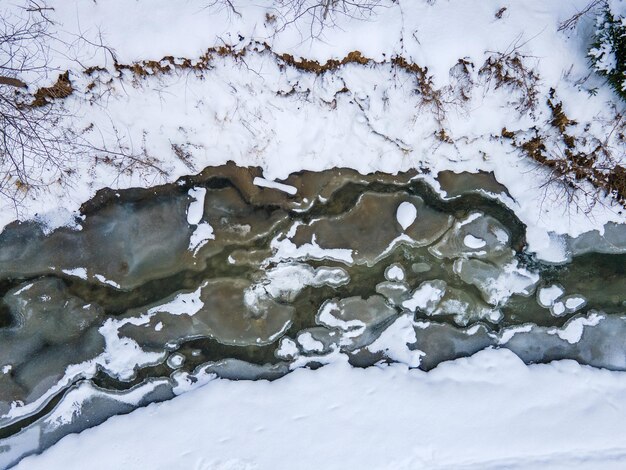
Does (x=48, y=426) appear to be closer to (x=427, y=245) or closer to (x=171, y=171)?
(x=171, y=171)

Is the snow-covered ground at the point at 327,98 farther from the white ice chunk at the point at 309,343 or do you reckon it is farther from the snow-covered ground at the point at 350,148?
the white ice chunk at the point at 309,343

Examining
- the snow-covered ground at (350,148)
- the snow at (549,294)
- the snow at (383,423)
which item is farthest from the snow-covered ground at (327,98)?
the snow at (383,423)

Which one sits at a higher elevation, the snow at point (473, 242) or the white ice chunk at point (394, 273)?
the snow at point (473, 242)

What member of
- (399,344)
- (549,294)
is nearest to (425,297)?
(399,344)

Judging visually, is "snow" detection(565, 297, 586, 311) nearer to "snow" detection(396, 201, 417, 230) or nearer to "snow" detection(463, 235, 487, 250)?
"snow" detection(463, 235, 487, 250)

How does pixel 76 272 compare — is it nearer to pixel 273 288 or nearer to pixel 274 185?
pixel 273 288

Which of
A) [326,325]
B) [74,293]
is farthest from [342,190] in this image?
[74,293]
